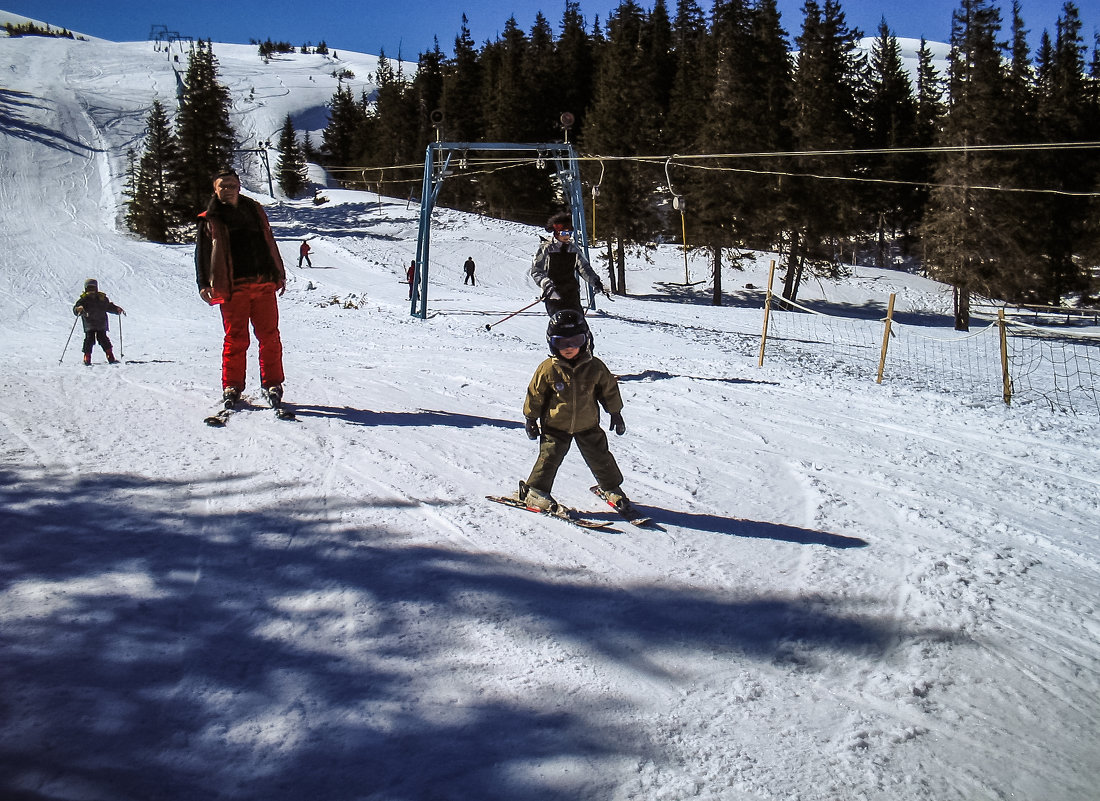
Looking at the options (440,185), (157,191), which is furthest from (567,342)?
(157,191)

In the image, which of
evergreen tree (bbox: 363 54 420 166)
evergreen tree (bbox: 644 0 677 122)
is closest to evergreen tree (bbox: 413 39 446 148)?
evergreen tree (bbox: 363 54 420 166)

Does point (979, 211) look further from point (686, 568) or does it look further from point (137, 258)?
point (137, 258)

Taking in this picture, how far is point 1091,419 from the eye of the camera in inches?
334

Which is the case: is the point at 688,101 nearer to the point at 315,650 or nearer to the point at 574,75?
the point at 574,75

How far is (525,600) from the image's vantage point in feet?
12.2

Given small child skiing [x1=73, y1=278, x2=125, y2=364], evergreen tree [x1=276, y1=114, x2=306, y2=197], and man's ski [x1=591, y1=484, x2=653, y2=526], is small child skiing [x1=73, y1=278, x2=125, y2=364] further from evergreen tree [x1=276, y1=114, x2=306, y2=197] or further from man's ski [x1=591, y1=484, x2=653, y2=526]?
evergreen tree [x1=276, y1=114, x2=306, y2=197]

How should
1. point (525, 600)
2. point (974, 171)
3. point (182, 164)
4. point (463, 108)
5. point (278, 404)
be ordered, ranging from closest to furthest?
1. point (525, 600)
2. point (278, 404)
3. point (974, 171)
4. point (182, 164)
5. point (463, 108)

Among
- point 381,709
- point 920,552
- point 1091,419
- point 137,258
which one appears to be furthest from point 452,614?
point 137,258

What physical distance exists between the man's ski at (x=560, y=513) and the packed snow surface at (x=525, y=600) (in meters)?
0.11

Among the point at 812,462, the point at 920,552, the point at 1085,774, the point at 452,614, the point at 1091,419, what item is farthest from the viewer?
the point at 1091,419

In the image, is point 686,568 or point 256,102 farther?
point 256,102

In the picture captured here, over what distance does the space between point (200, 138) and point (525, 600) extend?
5221 cm

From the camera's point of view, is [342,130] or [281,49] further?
[281,49]

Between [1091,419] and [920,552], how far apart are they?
560 cm
